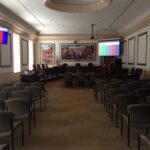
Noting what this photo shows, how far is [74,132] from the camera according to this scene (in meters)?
4.93

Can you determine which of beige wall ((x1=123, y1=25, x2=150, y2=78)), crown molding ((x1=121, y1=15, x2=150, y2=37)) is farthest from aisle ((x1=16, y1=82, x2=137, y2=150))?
crown molding ((x1=121, y1=15, x2=150, y2=37))

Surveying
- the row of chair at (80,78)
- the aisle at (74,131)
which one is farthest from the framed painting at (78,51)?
the aisle at (74,131)

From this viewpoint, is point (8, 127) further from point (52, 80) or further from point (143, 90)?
point (52, 80)

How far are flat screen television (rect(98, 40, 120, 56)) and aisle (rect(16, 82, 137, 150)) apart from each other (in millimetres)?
8945

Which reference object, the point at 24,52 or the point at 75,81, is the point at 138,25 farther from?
the point at 24,52

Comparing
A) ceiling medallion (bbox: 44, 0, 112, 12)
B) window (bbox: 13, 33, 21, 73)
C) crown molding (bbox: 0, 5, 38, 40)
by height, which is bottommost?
window (bbox: 13, 33, 21, 73)

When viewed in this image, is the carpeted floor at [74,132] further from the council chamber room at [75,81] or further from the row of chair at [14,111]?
the row of chair at [14,111]

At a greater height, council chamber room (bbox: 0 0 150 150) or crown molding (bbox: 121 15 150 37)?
crown molding (bbox: 121 15 150 37)

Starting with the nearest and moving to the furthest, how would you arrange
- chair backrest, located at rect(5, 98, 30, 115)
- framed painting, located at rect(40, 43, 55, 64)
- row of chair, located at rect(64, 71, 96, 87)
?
chair backrest, located at rect(5, 98, 30, 115), row of chair, located at rect(64, 71, 96, 87), framed painting, located at rect(40, 43, 55, 64)

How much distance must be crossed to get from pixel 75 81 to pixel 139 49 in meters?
4.66

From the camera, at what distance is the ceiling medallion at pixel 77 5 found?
29.1 feet

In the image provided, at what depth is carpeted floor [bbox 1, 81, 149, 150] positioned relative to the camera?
13.5 feet

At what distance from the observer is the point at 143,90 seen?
5734 mm

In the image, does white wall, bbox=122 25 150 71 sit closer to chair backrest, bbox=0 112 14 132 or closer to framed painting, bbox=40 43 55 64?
framed painting, bbox=40 43 55 64
